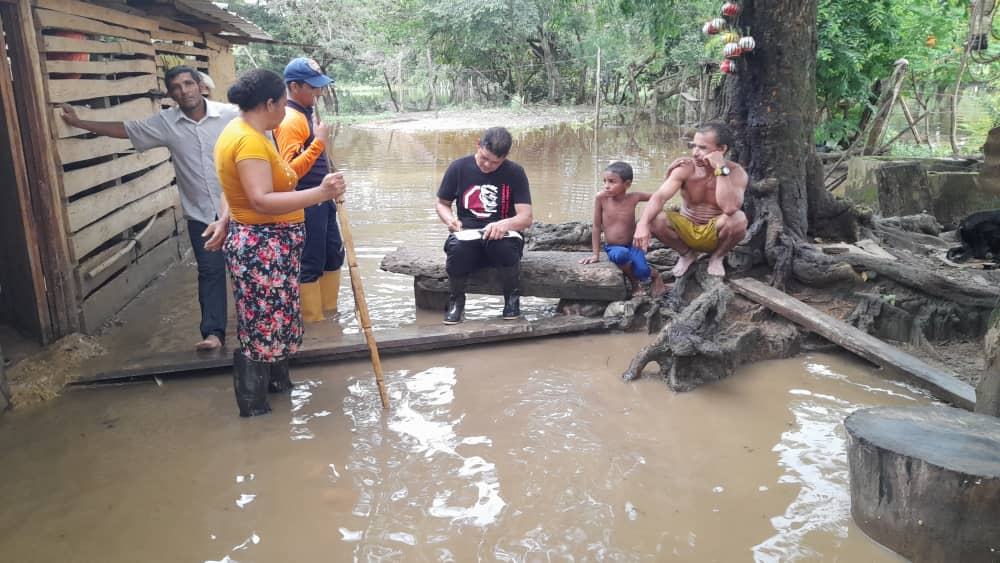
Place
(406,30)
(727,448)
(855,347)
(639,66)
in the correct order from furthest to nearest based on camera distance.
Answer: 1. (406,30)
2. (639,66)
3. (855,347)
4. (727,448)

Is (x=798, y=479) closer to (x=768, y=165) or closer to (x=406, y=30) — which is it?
(x=768, y=165)

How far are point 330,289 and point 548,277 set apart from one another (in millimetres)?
1717

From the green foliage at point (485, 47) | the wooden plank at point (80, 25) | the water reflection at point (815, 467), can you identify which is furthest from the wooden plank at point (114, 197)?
the green foliage at point (485, 47)

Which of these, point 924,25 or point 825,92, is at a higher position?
point 924,25

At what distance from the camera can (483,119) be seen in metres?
23.3

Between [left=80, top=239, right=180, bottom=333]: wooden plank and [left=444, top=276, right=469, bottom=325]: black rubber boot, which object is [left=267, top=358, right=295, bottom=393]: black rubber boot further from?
[left=80, top=239, right=180, bottom=333]: wooden plank

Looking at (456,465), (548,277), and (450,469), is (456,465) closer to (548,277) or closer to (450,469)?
(450,469)

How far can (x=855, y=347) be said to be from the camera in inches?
165

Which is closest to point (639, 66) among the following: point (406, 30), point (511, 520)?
point (406, 30)

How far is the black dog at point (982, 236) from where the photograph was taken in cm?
578

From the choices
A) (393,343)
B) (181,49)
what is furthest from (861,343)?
(181,49)

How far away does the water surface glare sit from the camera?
105 inches

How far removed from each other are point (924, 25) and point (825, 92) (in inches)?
79.6

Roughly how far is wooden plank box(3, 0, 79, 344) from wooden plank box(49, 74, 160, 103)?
16 cm
